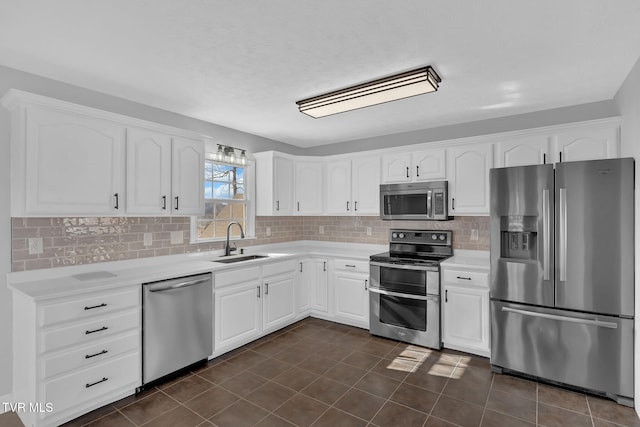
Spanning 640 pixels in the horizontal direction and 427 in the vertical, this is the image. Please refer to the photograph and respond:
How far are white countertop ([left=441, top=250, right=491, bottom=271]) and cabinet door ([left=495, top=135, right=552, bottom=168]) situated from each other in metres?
1.04

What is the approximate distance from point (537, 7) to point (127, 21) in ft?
7.52

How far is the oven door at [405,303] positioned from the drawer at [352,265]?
127 millimetres

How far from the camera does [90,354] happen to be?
2453 mm

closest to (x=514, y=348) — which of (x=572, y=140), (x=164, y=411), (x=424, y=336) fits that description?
(x=424, y=336)

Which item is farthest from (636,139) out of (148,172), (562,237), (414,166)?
(148,172)

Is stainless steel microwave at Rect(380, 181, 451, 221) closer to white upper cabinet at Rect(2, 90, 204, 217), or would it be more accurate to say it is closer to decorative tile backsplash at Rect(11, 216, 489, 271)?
decorative tile backsplash at Rect(11, 216, 489, 271)

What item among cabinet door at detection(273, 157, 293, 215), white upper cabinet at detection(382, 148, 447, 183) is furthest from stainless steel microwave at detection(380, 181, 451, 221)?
cabinet door at detection(273, 157, 293, 215)

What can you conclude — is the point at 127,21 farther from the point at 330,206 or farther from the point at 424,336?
the point at 424,336

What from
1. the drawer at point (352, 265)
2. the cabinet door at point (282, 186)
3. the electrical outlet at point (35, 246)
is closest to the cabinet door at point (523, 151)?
the drawer at point (352, 265)

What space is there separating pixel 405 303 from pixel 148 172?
2.95 meters

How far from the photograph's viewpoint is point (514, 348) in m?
2.99

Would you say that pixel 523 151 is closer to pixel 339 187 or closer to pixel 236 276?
pixel 339 187

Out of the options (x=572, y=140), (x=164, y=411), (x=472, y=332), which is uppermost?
(x=572, y=140)

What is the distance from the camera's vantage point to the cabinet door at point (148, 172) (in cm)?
294
